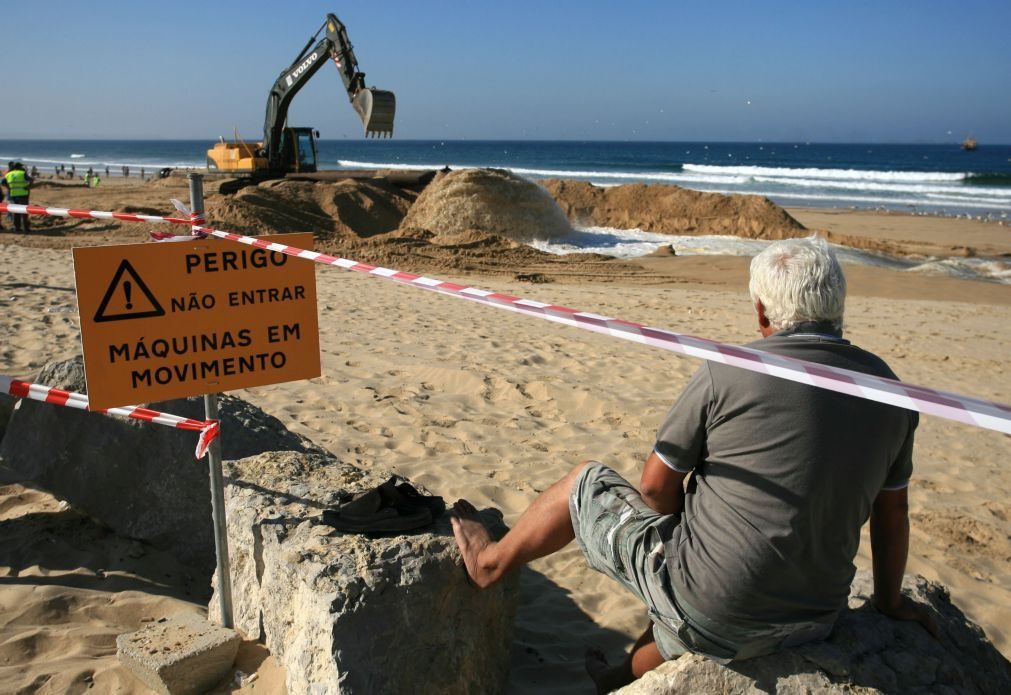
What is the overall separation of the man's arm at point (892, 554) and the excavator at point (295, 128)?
15.0 meters

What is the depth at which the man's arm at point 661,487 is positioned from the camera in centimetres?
244

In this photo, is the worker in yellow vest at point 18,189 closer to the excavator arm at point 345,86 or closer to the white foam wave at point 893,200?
the excavator arm at point 345,86

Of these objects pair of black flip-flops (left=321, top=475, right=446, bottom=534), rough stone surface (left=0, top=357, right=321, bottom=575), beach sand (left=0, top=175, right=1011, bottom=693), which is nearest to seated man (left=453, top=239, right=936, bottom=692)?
pair of black flip-flops (left=321, top=475, right=446, bottom=534)

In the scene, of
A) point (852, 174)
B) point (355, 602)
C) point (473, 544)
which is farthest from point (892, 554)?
point (852, 174)

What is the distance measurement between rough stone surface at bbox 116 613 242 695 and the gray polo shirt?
167 cm

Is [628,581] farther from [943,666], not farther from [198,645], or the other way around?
[198,645]

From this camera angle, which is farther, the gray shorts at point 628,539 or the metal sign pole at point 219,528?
the metal sign pole at point 219,528

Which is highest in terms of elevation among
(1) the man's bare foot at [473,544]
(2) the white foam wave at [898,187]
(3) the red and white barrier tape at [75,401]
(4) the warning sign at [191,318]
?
(2) the white foam wave at [898,187]

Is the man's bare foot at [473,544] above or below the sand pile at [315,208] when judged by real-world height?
below

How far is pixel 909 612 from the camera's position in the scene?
2.67m

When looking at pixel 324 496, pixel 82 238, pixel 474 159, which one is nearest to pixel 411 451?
pixel 324 496

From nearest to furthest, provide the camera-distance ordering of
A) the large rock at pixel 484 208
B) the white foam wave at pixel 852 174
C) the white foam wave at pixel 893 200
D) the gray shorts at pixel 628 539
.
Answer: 1. the gray shorts at pixel 628 539
2. the large rock at pixel 484 208
3. the white foam wave at pixel 893 200
4. the white foam wave at pixel 852 174

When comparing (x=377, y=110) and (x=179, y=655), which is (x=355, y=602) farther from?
(x=377, y=110)

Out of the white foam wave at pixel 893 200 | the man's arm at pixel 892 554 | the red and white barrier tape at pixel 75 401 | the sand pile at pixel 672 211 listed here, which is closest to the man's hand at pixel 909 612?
the man's arm at pixel 892 554
